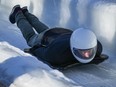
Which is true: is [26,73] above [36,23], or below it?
below

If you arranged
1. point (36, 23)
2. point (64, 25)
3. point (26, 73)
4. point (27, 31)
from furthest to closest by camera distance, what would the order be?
point (64, 25) < point (36, 23) < point (27, 31) < point (26, 73)

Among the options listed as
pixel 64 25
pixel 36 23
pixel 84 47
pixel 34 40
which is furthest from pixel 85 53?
pixel 64 25

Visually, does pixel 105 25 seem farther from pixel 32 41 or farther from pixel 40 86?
pixel 40 86

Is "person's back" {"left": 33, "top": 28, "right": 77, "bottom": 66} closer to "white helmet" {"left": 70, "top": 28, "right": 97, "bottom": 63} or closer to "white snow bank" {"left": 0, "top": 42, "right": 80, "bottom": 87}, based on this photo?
"white helmet" {"left": 70, "top": 28, "right": 97, "bottom": 63}

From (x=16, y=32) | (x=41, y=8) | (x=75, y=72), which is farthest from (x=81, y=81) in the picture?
(x=41, y=8)

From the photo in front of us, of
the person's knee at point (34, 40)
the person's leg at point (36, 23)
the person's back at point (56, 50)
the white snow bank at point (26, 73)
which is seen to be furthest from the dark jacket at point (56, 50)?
the white snow bank at point (26, 73)

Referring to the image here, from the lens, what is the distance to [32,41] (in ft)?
15.8

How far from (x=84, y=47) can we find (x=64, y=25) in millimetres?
2468

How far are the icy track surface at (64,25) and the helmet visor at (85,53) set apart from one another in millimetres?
216

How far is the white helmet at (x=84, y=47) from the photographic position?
4016 millimetres

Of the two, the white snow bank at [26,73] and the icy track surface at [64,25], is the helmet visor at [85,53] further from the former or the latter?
the white snow bank at [26,73]

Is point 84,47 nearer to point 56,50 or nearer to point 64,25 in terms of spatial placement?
point 56,50

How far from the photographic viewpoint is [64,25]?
6457 mm

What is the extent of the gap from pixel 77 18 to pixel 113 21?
104 centimetres
